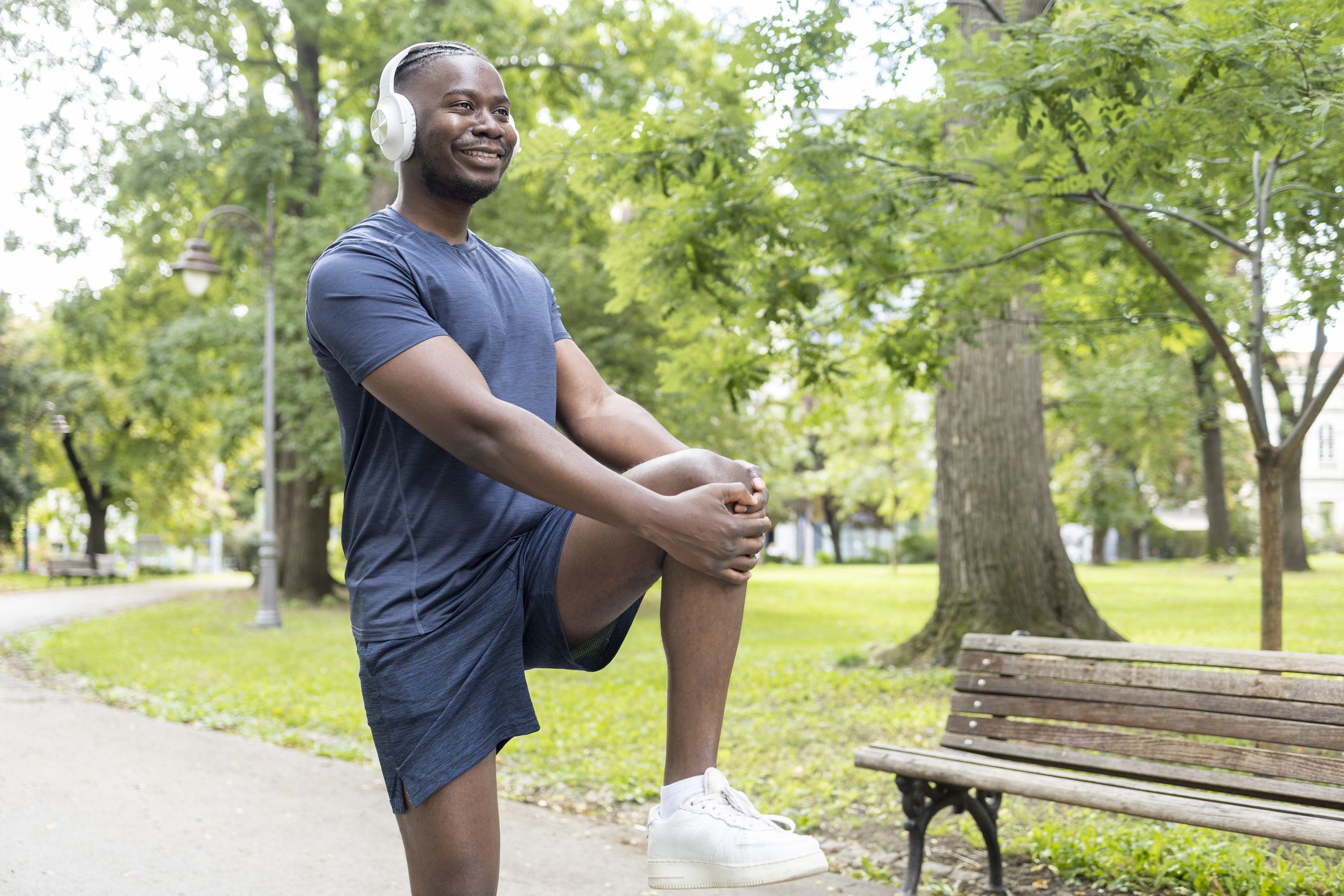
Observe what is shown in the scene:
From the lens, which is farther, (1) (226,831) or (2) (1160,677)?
(1) (226,831)

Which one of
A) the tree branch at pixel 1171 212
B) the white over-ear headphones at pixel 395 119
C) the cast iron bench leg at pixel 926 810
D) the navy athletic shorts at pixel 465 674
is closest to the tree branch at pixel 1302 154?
the tree branch at pixel 1171 212

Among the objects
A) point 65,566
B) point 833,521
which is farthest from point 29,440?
point 833,521

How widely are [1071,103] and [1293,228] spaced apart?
1934 mm

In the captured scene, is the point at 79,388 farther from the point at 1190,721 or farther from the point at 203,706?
the point at 1190,721

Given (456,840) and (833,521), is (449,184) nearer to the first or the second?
(456,840)

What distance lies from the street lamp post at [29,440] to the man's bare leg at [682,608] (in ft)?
109

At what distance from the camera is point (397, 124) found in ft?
7.48

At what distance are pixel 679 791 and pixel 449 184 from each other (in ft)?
4.10

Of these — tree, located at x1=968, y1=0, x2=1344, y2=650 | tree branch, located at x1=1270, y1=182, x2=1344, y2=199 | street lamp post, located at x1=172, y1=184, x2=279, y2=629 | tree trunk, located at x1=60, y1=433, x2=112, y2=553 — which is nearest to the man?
tree, located at x1=968, y1=0, x2=1344, y2=650

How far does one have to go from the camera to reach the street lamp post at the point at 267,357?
15.2 m

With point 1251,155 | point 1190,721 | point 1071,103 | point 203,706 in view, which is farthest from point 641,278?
point 203,706

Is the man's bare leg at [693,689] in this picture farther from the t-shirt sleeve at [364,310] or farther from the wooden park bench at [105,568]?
the wooden park bench at [105,568]

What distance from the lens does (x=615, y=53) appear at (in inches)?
714

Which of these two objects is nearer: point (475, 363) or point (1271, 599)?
point (475, 363)
